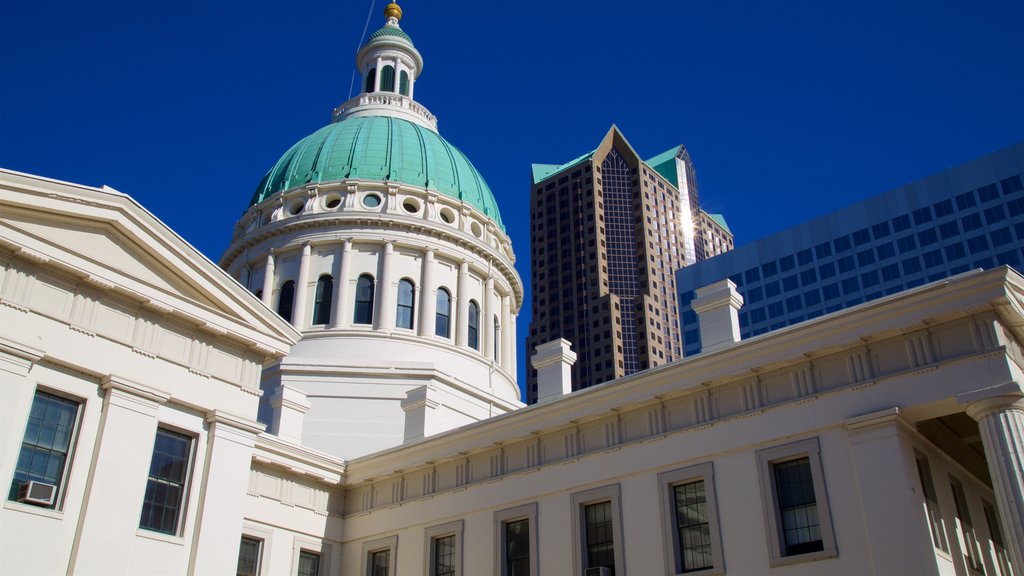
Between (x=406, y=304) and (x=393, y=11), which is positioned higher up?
(x=393, y=11)

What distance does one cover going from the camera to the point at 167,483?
24609 mm

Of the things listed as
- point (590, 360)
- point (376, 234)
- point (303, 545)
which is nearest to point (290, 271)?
point (376, 234)

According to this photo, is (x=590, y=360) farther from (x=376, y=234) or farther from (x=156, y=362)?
(x=156, y=362)

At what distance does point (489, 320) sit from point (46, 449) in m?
29.5

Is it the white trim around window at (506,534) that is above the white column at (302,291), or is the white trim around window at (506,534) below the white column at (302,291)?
below

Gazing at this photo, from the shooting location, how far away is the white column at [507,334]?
52031mm

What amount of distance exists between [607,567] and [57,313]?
1481 centimetres

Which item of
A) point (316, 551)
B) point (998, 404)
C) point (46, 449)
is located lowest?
point (316, 551)

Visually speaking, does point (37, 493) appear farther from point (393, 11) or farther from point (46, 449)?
point (393, 11)

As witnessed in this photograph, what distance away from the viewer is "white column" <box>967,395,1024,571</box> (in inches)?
832

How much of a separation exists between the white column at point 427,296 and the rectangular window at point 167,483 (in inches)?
873

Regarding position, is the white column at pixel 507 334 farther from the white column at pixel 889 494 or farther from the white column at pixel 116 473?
the white column at pixel 889 494

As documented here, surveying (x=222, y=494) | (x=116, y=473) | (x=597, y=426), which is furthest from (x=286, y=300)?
(x=116, y=473)

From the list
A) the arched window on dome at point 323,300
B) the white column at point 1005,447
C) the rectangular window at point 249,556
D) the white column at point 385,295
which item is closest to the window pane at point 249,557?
the rectangular window at point 249,556
